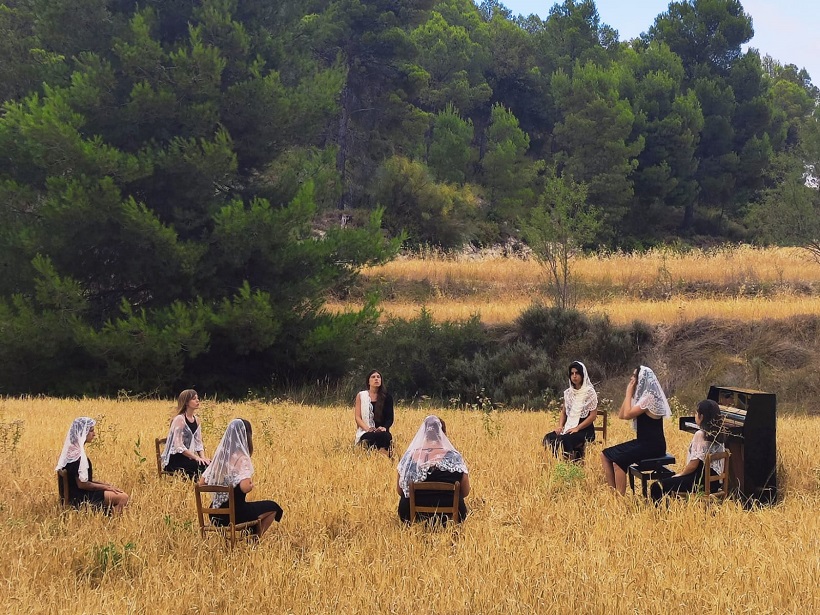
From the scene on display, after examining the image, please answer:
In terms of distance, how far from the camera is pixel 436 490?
7.27 metres

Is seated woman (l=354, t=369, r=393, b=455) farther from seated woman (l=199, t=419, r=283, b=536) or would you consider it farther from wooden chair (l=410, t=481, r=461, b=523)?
seated woman (l=199, t=419, r=283, b=536)

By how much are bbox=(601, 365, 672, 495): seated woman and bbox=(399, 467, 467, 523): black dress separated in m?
1.99

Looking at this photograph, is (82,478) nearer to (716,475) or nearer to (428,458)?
(428,458)

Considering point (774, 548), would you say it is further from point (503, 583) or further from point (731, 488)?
point (503, 583)

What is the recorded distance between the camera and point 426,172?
43.4 m

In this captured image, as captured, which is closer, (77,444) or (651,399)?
(77,444)

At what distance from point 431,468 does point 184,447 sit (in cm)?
304

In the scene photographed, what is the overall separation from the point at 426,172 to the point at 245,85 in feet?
75.3

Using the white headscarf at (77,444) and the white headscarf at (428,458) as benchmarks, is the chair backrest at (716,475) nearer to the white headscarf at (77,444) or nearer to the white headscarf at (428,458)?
the white headscarf at (428,458)

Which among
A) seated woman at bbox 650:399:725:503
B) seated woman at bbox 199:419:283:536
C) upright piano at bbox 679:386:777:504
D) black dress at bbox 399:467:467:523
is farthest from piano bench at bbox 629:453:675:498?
seated woman at bbox 199:419:283:536

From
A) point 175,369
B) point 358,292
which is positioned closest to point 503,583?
point 175,369

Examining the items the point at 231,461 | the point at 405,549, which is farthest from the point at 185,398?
the point at 405,549

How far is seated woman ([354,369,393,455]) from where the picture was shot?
10.7 meters

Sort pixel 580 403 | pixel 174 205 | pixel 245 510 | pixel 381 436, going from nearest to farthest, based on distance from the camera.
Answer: pixel 245 510
pixel 580 403
pixel 381 436
pixel 174 205
